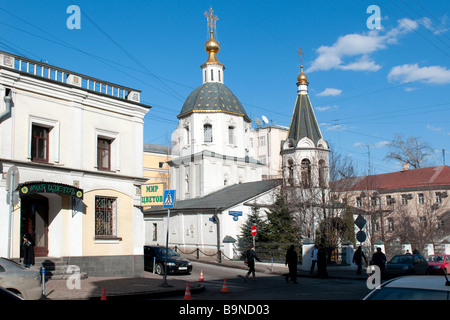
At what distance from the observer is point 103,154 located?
21359mm

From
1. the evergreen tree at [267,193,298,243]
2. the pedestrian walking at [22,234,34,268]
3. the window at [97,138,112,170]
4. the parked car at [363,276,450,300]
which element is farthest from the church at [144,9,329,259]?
the parked car at [363,276,450,300]

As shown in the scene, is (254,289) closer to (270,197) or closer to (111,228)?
(111,228)

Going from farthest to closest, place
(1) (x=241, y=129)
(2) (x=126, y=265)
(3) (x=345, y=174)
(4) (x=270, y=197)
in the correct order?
(1) (x=241, y=129) → (4) (x=270, y=197) → (3) (x=345, y=174) → (2) (x=126, y=265)

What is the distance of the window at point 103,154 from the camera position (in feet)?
69.3

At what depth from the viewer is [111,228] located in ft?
69.2

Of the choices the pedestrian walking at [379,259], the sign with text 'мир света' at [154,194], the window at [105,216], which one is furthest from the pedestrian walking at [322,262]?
the window at [105,216]

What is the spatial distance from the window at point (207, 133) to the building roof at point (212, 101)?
5.92 ft

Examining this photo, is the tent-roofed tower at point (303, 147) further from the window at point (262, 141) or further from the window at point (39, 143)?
the window at point (262, 141)

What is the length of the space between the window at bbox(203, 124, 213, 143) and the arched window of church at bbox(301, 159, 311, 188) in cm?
1105

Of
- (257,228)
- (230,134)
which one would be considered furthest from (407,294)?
(230,134)
